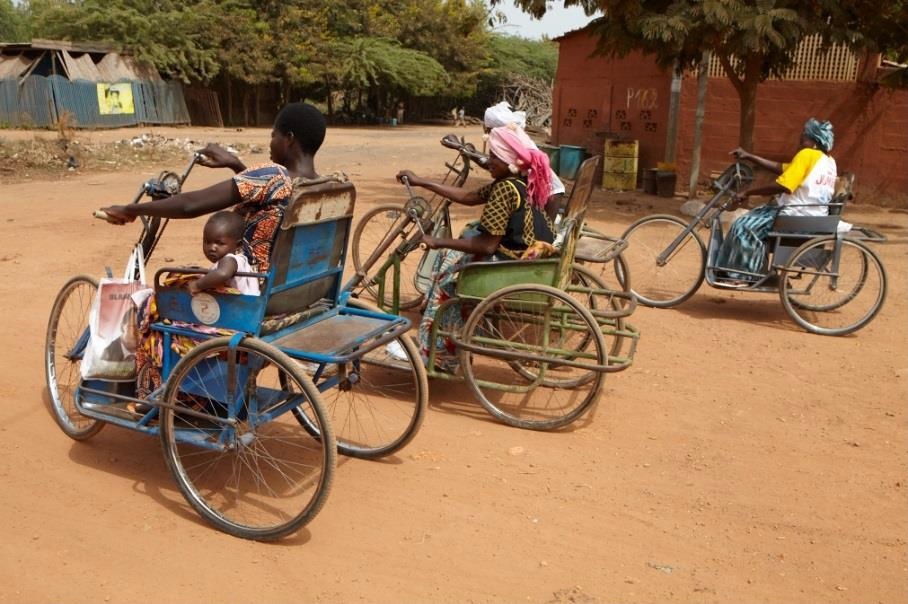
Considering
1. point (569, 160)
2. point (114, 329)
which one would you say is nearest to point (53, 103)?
point (569, 160)

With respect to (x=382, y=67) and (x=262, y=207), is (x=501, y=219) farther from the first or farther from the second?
(x=382, y=67)

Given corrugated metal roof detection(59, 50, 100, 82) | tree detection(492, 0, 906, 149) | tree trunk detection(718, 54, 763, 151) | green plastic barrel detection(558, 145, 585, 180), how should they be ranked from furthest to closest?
1. corrugated metal roof detection(59, 50, 100, 82)
2. green plastic barrel detection(558, 145, 585, 180)
3. tree trunk detection(718, 54, 763, 151)
4. tree detection(492, 0, 906, 149)

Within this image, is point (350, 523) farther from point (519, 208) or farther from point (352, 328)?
point (519, 208)

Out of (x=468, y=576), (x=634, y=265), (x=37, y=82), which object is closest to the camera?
(x=468, y=576)

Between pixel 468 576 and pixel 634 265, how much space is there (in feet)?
17.8

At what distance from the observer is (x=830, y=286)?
22.1 feet

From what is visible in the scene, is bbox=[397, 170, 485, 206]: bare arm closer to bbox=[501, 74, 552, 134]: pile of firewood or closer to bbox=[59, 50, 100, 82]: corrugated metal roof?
bbox=[59, 50, 100, 82]: corrugated metal roof

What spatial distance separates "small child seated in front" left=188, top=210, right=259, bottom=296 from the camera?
3314mm

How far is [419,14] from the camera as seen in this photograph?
3825cm

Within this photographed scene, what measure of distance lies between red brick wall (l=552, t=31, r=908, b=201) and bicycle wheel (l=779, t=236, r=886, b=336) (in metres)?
6.79

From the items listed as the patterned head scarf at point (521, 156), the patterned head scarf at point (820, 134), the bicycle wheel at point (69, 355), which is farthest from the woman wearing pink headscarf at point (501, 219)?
the patterned head scarf at point (820, 134)

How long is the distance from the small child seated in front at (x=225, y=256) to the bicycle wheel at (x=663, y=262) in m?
4.24

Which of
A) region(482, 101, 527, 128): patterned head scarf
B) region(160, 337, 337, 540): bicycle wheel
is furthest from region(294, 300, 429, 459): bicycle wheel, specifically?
region(482, 101, 527, 128): patterned head scarf

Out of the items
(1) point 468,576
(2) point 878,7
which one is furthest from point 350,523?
(2) point 878,7
